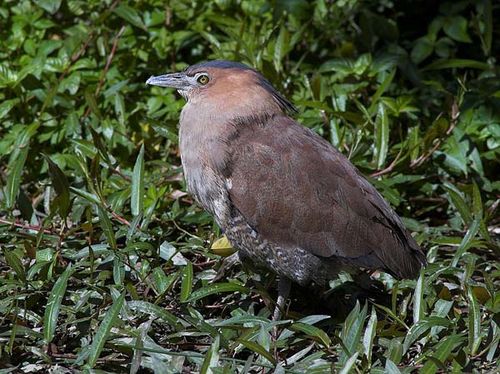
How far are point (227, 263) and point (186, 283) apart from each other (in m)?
0.56

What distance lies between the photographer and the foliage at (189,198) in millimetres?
4590

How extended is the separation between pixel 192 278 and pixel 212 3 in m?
2.97

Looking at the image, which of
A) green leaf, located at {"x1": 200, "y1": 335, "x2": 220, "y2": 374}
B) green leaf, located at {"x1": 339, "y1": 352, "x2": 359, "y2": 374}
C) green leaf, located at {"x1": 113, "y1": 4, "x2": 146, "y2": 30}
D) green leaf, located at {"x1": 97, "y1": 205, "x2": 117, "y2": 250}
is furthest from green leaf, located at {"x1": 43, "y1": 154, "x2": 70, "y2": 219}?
green leaf, located at {"x1": 113, "y1": 4, "x2": 146, "y2": 30}

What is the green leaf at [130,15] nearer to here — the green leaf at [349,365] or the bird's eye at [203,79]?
the bird's eye at [203,79]

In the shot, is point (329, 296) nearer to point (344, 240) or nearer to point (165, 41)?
point (344, 240)

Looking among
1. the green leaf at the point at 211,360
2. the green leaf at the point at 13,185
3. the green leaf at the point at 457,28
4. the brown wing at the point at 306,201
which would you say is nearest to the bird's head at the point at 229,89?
the brown wing at the point at 306,201

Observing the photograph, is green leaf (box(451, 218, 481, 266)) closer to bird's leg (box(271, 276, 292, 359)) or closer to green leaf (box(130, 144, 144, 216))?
bird's leg (box(271, 276, 292, 359))

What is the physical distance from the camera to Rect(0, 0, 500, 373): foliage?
459 centimetres

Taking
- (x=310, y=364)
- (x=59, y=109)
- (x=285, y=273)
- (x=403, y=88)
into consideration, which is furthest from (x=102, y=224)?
(x=403, y=88)

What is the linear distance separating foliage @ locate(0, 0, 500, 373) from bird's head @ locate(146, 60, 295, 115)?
0.50 m

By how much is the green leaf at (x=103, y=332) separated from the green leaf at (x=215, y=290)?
0.45 meters

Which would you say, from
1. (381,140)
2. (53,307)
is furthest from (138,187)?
(381,140)

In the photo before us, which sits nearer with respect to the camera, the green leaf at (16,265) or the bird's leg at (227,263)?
the green leaf at (16,265)

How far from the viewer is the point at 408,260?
505cm
